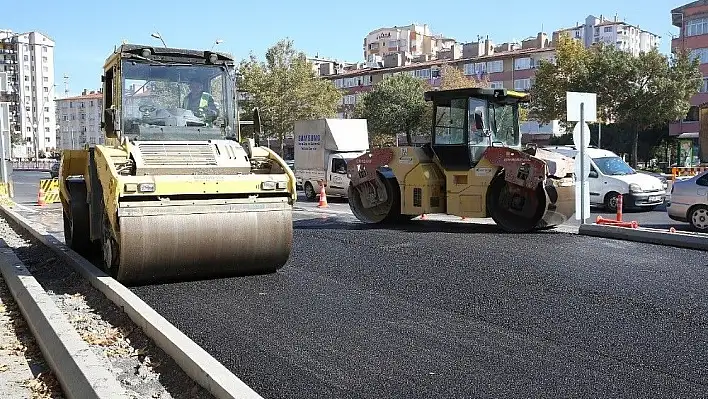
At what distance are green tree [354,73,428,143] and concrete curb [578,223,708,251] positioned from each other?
3846 cm

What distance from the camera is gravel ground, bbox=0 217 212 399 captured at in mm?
4984

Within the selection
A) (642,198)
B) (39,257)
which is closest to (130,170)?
(39,257)

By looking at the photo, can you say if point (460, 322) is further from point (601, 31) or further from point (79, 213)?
point (601, 31)

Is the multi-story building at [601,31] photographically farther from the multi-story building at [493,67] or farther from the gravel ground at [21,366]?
the gravel ground at [21,366]

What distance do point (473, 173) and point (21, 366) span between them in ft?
30.4

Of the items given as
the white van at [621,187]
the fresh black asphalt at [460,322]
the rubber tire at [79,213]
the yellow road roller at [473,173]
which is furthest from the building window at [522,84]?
the rubber tire at [79,213]

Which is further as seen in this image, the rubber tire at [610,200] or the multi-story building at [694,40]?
the multi-story building at [694,40]

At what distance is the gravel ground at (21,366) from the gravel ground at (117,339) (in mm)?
389

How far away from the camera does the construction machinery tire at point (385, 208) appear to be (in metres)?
14.8

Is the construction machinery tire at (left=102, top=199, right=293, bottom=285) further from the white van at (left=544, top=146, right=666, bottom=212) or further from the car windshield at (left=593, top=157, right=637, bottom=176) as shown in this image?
the car windshield at (left=593, top=157, right=637, bottom=176)

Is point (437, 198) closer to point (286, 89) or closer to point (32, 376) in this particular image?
point (32, 376)

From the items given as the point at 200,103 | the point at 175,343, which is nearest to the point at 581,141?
the point at 200,103

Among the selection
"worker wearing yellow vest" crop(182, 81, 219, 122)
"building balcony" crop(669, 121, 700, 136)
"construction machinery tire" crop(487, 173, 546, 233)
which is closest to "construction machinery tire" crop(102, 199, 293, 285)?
"worker wearing yellow vest" crop(182, 81, 219, 122)

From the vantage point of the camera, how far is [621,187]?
1827 cm
